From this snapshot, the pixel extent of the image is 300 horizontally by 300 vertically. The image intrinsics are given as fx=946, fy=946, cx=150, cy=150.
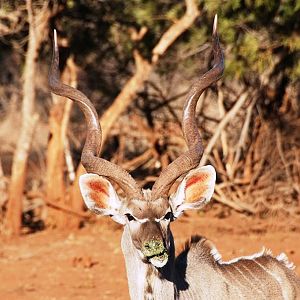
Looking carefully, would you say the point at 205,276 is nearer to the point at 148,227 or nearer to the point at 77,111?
the point at 148,227

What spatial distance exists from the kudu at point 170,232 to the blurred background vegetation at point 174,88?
4235 millimetres

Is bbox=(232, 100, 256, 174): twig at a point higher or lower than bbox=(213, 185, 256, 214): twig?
higher

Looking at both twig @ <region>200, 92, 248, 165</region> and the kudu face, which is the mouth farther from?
twig @ <region>200, 92, 248, 165</region>

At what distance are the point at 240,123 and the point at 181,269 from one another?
6.25 meters

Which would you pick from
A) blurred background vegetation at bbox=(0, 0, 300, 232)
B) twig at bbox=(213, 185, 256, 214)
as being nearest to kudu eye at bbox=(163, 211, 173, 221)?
blurred background vegetation at bbox=(0, 0, 300, 232)

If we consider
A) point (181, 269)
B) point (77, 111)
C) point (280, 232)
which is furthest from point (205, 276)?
point (77, 111)

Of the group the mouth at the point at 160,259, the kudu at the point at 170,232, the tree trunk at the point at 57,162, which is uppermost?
the tree trunk at the point at 57,162

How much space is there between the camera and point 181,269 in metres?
4.34

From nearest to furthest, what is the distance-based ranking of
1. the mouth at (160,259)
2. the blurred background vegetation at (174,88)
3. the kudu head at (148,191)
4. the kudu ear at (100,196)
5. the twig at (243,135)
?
the mouth at (160,259) → the kudu head at (148,191) → the kudu ear at (100,196) → the blurred background vegetation at (174,88) → the twig at (243,135)

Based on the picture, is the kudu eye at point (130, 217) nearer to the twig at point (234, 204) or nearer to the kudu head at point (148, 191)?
the kudu head at point (148, 191)

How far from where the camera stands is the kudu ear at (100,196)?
411 centimetres

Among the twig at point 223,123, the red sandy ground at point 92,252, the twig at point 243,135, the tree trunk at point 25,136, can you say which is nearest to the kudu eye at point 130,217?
the red sandy ground at point 92,252

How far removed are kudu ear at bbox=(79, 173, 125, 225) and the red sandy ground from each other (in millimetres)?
2566

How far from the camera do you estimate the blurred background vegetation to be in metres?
8.98
